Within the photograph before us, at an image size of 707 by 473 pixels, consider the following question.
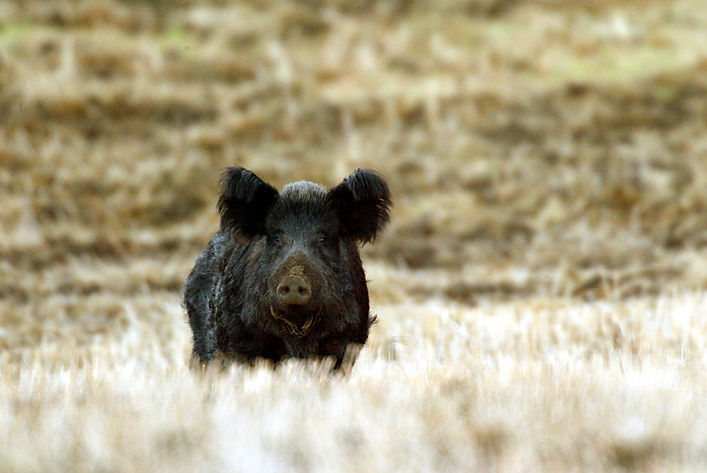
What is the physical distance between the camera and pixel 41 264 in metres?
16.3

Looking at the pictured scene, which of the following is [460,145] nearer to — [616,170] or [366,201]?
[616,170]

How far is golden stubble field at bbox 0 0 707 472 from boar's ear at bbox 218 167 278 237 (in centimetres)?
111

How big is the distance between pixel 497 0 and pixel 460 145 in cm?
646

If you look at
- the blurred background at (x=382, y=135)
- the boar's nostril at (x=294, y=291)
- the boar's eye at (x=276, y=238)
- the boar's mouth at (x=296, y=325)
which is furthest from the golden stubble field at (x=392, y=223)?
the boar's eye at (x=276, y=238)

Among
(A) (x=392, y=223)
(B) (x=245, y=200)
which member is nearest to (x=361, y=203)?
(B) (x=245, y=200)

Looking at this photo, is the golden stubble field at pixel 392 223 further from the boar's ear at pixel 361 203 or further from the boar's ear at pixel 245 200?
the boar's ear at pixel 245 200

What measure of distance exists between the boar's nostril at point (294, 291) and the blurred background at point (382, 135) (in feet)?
24.3

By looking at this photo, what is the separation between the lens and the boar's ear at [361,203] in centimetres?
715

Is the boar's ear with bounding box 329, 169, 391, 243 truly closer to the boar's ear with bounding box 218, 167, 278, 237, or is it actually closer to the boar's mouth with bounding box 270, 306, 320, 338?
the boar's ear with bounding box 218, 167, 278, 237

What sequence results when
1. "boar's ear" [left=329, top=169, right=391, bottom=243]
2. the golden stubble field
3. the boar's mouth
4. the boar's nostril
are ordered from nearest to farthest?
the golden stubble field, the boar's nostril, the boar's mouth, "boar's ear" [left=329, top=169, right=391, bottom=243]

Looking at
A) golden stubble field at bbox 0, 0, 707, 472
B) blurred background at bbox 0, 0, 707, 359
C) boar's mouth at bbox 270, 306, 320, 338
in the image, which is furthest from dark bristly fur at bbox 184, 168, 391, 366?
blurred background at bbox 0, 0, 707, 359

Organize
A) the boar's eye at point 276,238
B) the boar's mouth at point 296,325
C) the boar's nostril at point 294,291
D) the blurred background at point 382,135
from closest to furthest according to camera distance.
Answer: the boar's nostril at point 294,291, the boar's mouth at point 296,325, the boar's eye at point 276,238, the blurred background at point 382,135

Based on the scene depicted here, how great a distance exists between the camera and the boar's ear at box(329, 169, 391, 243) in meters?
7.15

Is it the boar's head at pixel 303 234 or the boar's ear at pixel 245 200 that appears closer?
the boar's head at pixel 303 234
